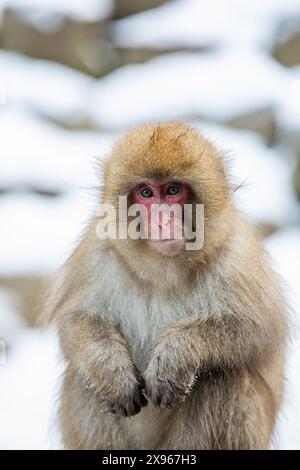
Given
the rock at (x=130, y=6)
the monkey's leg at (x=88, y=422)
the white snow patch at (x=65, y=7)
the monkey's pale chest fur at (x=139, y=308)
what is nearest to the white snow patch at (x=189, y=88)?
the white snow patch at (x=65, y=7)

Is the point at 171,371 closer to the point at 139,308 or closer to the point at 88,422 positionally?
the point at 139,308

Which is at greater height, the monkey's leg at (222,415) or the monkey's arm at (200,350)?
the monkey's arm at (200,350)

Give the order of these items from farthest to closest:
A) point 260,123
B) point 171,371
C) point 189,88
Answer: point 189,88, point 260,123, point 171,371

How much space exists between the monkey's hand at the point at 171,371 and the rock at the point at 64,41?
28.7 ft

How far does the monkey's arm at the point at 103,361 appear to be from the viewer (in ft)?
15.3

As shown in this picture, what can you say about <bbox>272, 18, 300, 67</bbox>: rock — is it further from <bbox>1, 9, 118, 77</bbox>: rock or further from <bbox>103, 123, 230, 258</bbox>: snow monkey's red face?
<bbox>103, 123, 230, 258</bbox>: snow monkey's red face

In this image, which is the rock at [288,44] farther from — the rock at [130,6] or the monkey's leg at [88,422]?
the monkey's leg at [88,422]

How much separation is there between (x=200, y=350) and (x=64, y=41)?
359 inches

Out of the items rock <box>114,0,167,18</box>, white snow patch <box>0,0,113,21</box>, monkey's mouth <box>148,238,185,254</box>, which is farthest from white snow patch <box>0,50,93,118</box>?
monkey's mouth <box>148,238,185,254</box>

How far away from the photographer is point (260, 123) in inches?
452

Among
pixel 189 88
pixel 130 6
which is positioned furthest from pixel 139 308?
pixel 130 6

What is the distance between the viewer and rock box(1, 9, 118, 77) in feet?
42.9

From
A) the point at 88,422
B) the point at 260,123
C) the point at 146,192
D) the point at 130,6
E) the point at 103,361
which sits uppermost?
the point at 130,6

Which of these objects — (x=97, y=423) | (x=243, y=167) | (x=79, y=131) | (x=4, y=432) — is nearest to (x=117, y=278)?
(x=97, y=423)
